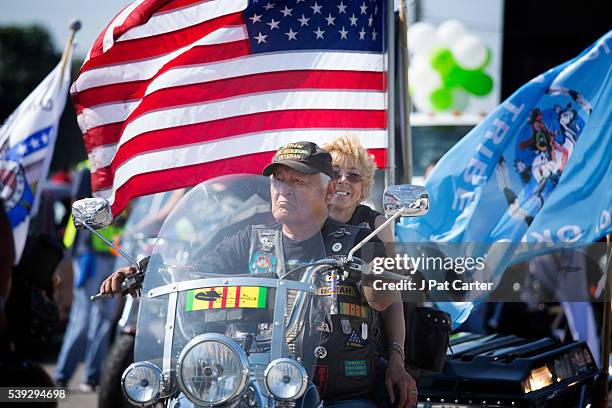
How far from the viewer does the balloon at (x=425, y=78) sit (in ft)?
43.9

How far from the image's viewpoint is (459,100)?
1345 cm

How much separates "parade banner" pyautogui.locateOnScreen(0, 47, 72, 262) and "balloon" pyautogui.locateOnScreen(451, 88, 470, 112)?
680 centimetres

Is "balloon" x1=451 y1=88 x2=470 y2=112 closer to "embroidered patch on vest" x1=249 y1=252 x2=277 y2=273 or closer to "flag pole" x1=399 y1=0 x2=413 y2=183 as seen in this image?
"flag pole" x1=399 y1=0 x2=413 y2=183

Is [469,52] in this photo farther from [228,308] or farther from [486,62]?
[228,308]

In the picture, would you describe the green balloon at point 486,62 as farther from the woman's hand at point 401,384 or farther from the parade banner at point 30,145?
the woman's hand at point 401,384

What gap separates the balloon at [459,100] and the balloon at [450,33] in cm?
60

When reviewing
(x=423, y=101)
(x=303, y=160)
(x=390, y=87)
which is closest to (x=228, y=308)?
(x=303, y=160)

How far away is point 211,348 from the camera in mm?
3596

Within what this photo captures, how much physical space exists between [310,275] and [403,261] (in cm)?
115

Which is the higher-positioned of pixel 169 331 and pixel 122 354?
pixel 122 354

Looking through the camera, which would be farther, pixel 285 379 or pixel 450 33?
pixel 450 33

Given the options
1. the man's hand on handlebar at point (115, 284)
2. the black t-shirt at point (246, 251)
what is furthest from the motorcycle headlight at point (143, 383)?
the man's hand on handlebar at point (115, 284)

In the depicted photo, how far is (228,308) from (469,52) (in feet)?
32.8

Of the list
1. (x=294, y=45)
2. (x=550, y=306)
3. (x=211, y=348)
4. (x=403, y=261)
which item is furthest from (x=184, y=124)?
(x=550, y=306)
